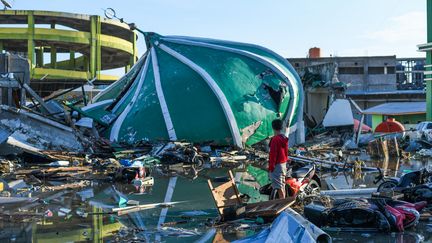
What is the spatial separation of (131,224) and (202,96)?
647 inches

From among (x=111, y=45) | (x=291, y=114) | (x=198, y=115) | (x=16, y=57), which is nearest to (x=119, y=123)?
(x=198, y=115)

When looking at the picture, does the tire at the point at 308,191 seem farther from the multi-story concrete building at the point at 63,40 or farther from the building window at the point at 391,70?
the building window at the point at 391,70

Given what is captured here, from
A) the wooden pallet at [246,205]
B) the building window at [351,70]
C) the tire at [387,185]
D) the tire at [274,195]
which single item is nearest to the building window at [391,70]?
the building window at [351,70]

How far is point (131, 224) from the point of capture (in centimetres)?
757

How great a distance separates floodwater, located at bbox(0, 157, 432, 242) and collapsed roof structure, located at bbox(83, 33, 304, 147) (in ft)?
39.3

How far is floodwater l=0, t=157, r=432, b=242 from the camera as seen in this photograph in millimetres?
6703

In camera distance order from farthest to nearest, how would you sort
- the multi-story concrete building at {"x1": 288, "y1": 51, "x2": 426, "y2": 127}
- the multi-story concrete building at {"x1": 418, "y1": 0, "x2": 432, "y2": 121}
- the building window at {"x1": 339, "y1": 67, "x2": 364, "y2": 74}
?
the building window at {"x1": 339, "y1": 67, "x2": 364, "y2": 74} < the multi-story concrete building at {"x1": 288, "y1": 51, "x2": 426, "y2": 127} < the multi-story concrete building at {"x1": 418, "y1": 0, "x2": 432, "y2": 121}

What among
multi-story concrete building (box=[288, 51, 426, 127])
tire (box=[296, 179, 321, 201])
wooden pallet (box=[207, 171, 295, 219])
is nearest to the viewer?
wooden pallet (box=[207, 171, 295, 219])

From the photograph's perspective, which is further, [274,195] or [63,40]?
[63,40]

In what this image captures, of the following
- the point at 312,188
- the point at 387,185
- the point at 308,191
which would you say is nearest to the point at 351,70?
the point at 387,185

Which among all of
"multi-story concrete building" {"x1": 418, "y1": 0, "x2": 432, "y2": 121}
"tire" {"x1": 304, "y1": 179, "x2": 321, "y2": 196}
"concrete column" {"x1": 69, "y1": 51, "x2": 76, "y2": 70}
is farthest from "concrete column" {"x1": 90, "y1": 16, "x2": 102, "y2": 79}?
"tire" {"x1": 304, "y1": 179, "x2": 321, "y2": 196}

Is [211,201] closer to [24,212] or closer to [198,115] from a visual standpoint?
[24,212]

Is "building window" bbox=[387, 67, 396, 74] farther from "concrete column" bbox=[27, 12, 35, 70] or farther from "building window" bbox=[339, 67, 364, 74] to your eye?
"concrete column" bbox=[27, 12, 35, 70]

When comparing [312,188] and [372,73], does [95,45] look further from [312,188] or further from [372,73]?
[312,188]
